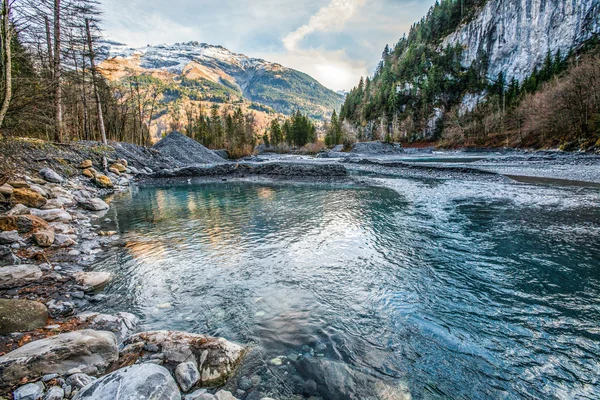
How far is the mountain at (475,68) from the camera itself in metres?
67.4

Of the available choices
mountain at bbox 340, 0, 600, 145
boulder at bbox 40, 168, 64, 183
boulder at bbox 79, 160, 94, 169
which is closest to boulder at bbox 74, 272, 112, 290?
boulder at bbox 40, 168, 64, 183

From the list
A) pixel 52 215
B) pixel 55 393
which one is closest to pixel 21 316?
pixel 55 393

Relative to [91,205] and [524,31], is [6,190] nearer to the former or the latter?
[91,205]

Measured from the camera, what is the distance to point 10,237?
19.8 ft

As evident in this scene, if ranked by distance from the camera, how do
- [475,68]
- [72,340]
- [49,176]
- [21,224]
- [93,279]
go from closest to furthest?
[72,340] < [93,279] < [21,224] < [49,176] < [475,68]

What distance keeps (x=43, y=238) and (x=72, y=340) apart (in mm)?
5393

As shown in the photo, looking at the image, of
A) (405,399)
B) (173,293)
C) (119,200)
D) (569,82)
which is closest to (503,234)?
(405,399)

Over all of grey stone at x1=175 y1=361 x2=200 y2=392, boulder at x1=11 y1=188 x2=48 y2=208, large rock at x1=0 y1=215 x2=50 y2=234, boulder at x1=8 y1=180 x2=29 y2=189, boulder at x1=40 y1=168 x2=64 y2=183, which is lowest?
grey stone at x1=175 y1=361 x2=200 y2=392

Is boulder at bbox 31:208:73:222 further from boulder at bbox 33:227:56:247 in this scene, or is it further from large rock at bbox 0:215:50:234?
boulder at bbox 33:227:56:247

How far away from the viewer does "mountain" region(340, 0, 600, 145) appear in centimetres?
6738

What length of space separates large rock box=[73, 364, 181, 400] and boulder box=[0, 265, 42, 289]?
3.99 meters

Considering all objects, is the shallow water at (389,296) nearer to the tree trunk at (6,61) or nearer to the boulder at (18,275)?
the boulder at (18,275)

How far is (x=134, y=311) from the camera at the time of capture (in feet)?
14.5

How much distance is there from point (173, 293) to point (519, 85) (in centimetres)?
10931
